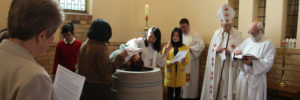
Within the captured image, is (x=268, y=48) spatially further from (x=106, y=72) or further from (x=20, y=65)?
(x=20, y=65)

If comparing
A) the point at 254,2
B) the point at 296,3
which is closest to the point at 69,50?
the point at 254,2

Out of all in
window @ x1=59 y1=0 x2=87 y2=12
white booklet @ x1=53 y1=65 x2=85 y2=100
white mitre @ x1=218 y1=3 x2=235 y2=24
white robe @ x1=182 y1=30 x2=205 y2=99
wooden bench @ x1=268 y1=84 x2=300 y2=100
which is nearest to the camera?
white booklet @ x1=53 y1=65 x2=85 y2=100

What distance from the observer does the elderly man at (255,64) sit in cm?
341

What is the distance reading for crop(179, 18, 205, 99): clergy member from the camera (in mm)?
4688

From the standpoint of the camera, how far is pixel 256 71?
11.2 ft

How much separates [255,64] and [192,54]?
146 centimetres

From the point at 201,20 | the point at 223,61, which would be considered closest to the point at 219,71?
the point at 223,61

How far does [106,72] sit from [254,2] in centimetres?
335

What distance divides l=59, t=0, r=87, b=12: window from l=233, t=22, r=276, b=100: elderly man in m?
3.28

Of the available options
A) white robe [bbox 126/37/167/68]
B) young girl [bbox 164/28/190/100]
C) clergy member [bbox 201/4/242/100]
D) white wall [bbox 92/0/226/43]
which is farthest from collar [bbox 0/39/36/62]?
white wall [bbox 92/0/226/43]

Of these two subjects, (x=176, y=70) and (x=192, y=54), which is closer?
(x=176, y=70)

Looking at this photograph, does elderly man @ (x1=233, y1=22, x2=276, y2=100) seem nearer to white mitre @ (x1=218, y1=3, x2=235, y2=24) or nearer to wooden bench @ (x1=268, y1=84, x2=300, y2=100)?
wooden bench @ (x1=268, y1=84, x2=300, y2=100)

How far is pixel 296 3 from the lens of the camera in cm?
398

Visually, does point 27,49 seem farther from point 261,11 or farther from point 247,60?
point 261,11
